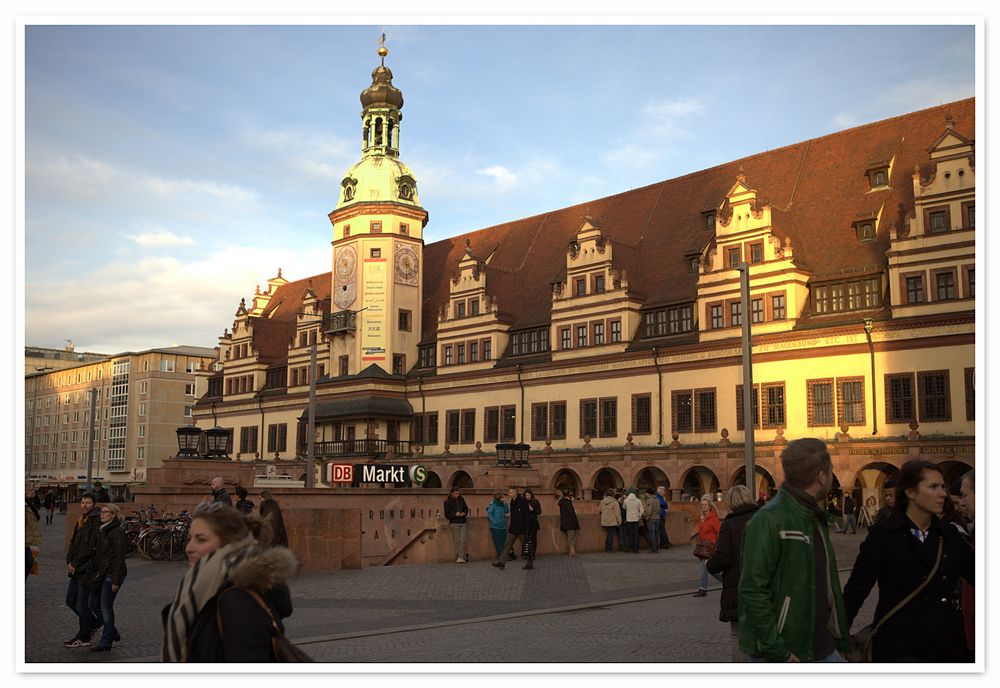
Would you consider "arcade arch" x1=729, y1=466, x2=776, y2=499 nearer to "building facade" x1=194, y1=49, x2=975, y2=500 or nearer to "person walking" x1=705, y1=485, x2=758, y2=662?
"building facade" x1=194, y1=49, x2=975, y2=500

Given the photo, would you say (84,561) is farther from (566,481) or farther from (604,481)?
(566,481)

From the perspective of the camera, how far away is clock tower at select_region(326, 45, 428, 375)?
60.6 meters

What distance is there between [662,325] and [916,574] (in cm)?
4284

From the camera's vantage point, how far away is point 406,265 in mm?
61625

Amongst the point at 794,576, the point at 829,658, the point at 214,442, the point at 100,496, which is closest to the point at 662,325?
the point at 214,442

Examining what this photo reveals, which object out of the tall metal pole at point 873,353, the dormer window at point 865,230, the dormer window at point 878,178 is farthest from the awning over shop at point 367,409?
the dormer window at point 878,178

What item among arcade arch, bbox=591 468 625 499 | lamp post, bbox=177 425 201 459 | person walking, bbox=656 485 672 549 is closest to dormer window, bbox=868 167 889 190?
arcade arch, bbox=591 468 625 499

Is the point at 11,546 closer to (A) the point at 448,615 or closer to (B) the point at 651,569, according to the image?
(A) the point at 448,615

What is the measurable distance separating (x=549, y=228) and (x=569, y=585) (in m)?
43.5

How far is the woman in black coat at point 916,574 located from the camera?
622cm

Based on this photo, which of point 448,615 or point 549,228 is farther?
point 549,228

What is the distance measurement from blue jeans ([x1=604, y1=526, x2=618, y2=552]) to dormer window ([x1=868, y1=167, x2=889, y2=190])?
2420 centimetres

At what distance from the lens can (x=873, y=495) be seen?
4025cm

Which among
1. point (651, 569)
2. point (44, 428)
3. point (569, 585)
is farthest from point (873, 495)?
Answer: point (44, 428)
